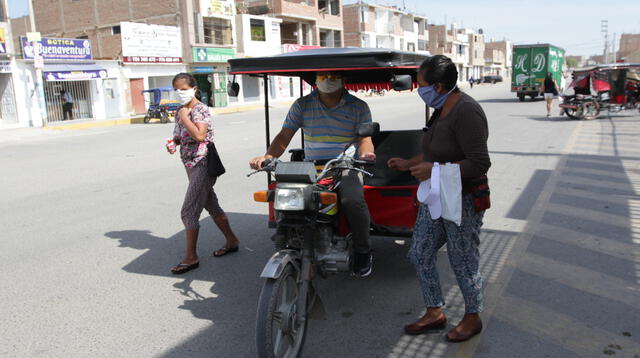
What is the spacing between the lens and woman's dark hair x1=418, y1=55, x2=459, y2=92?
10.4ft

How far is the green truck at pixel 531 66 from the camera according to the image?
29.6m

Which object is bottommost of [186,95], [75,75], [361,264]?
[361,264]

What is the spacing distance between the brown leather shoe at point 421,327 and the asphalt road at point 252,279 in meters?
0.05

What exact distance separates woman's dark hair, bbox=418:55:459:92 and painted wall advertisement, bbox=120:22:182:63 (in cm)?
3198

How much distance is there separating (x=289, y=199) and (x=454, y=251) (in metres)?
1.08

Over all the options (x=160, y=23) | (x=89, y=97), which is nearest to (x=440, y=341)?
(x=89, y=97)

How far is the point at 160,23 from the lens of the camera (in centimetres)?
3975

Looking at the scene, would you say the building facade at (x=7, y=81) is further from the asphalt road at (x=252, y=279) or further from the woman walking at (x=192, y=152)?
the woman walking at (x=192, y=152)

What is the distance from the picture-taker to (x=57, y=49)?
27672 mm

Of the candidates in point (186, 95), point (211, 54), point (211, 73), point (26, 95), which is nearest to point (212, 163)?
point (186, 95)

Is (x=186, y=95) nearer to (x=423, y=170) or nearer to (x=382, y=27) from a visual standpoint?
(x=423, y=170)

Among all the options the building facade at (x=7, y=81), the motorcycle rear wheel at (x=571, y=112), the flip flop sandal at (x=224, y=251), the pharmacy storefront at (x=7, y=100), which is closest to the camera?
the flip flop sandal at (x=224, y=251)

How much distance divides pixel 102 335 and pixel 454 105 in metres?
2.80

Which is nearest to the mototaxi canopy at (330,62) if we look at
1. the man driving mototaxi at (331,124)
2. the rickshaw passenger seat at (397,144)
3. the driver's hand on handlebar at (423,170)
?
the man driving mototaxi at (331,124)
